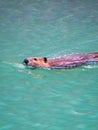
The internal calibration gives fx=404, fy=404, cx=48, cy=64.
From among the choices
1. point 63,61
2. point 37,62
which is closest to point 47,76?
point 37,62

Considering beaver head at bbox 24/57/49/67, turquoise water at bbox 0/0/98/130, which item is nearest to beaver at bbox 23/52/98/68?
beaver head at bbox 24/57/49/67

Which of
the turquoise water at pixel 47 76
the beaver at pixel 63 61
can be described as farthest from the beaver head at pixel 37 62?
the turquoise water at pixel 47 76

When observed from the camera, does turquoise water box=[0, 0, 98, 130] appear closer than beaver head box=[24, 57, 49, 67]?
Yes

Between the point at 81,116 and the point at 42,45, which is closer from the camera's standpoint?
the point at 81,116

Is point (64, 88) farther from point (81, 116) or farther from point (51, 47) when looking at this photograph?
point (51, 47)

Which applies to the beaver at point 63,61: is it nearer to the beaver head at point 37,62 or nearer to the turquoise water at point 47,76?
the beaver head at point 37,62

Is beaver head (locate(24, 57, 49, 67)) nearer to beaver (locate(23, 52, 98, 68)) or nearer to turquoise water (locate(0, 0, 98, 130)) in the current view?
beaver (locate(23, 52, 98, 68))

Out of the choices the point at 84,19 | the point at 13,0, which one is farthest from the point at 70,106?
the point at 13,0
